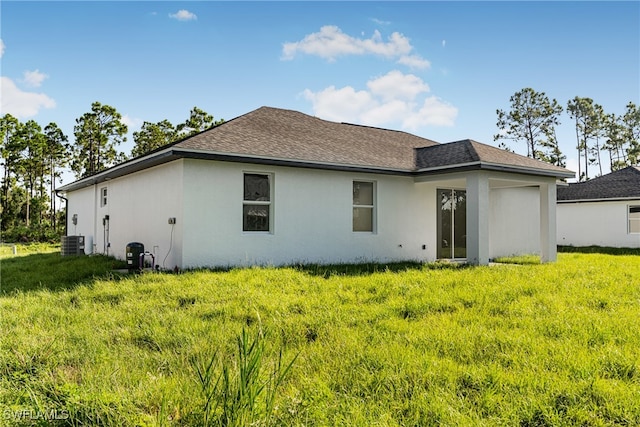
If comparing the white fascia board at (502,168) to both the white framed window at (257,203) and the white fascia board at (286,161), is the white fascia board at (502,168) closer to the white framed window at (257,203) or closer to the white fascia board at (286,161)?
the white fascia board at (286,161)

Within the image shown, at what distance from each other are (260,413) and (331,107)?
70.6 feet

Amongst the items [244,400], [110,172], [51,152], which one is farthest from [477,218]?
[51,152]

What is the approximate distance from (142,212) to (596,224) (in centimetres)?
2111

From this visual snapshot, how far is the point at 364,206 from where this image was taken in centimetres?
1297

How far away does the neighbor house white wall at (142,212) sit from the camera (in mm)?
10711

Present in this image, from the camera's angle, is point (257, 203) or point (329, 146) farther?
point (329, 146)

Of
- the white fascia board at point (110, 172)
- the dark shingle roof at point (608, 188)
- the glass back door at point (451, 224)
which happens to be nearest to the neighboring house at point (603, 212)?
the dark shingle roof at point (608, 188)

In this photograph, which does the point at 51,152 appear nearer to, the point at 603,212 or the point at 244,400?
the point at 603,212

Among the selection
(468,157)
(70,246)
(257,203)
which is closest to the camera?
(257,203)

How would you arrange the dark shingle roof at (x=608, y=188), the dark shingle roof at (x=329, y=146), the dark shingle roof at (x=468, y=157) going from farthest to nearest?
the dark shingle roof at (x=608, y=188) → the dark shingle roof at (x=468, y=157) → the dark shingle roof at (x=329, y=146)

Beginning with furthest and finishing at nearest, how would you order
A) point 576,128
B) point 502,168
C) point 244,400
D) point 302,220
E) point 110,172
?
point 576,128, point 110,172, point 502,168, point 302,220, point 244,400

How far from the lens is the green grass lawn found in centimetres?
338

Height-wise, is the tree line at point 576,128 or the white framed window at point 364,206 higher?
the tree line at point 576,128

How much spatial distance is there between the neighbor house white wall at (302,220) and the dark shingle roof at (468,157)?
1.04 meters
